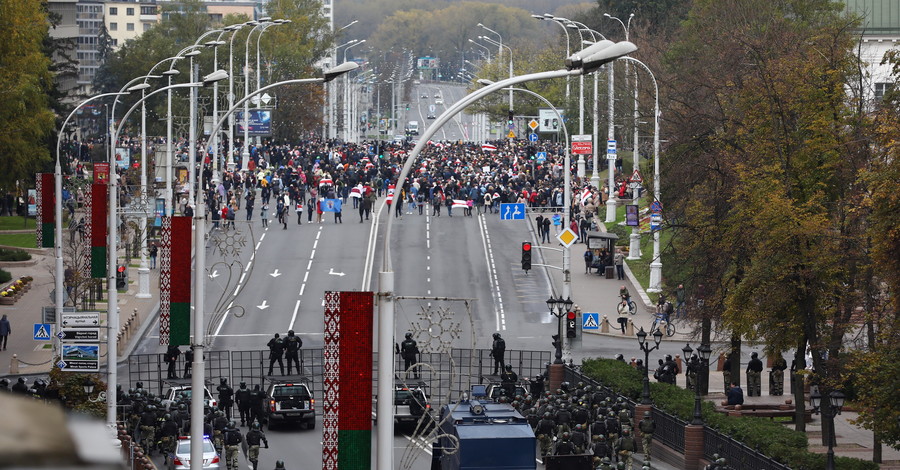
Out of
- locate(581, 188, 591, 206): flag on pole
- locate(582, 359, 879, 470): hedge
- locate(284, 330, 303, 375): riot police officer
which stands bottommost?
locate(582, 359, 879, 470): hedge

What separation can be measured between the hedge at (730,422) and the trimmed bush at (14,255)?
120 ft

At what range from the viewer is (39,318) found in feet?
182

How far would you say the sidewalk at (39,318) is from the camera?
47.2 meters

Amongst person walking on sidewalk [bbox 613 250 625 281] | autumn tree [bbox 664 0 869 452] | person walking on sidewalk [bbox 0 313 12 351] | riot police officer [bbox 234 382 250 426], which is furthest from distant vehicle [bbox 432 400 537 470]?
person walking on sidewalk [bbox 613 250 625 281]

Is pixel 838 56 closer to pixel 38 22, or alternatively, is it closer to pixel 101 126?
pixel 38 22

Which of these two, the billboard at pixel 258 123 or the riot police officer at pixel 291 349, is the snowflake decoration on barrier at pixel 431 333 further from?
the billboard at pixel 258 123

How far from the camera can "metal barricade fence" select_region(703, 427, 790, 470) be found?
2650cm

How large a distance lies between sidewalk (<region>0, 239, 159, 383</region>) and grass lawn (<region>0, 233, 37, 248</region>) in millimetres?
4809

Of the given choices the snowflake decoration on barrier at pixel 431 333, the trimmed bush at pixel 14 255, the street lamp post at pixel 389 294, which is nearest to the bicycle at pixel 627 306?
the trimmed bush at pixel 14 255

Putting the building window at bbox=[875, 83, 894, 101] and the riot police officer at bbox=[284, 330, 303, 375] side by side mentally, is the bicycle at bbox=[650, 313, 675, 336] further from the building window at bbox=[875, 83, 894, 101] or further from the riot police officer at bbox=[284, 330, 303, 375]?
the riot police officer at bbox=[284, 330, 303, 375]

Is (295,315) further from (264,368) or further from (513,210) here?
(513,210)

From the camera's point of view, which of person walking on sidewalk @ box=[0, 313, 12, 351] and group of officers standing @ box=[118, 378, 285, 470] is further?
person walking on sidewalk @ box=[0, 313, 12, 351]

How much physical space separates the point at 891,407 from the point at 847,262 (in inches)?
246

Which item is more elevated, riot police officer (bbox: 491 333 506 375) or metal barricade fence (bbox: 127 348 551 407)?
riot police officer (bbox: 491 333 506 375)
